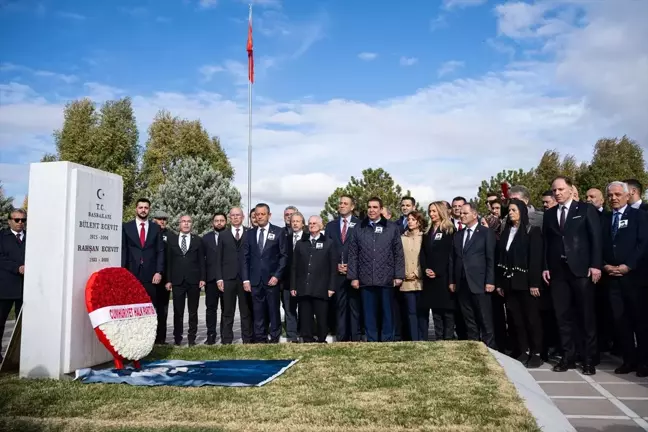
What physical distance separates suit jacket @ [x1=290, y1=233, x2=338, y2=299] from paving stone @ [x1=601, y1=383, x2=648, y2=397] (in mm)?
3907

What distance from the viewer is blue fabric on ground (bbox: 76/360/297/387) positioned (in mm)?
5738

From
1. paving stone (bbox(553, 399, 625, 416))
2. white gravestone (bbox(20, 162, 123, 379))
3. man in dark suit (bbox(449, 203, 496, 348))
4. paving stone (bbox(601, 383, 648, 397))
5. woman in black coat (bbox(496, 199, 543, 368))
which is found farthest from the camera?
man in dark suit (bbox(449, 203, 496, 348))

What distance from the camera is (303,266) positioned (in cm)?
865

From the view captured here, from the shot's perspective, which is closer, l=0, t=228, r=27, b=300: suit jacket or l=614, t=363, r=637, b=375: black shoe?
A: l=614, t=363, r=637, b=375: black shoe

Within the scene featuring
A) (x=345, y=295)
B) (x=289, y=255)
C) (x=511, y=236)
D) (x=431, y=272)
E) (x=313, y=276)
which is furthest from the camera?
(x=289, y=255)

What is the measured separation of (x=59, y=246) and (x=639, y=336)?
21.7 ft

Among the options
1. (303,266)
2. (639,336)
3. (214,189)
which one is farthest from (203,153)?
(639,336)

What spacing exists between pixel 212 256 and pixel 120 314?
296 cm

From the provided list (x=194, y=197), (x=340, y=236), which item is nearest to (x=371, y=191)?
(x=194, y=197)

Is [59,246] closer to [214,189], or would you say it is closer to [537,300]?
[537,300]

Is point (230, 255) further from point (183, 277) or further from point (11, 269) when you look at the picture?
point (11, 269)

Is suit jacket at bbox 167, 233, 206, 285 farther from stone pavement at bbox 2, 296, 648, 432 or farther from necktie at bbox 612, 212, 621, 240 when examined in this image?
necktie at bbox 612, 212, 621, 240

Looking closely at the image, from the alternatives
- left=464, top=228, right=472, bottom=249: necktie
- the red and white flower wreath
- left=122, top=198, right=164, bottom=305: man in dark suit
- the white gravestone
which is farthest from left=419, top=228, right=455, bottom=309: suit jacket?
the white gravestone

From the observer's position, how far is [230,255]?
29.7ft
